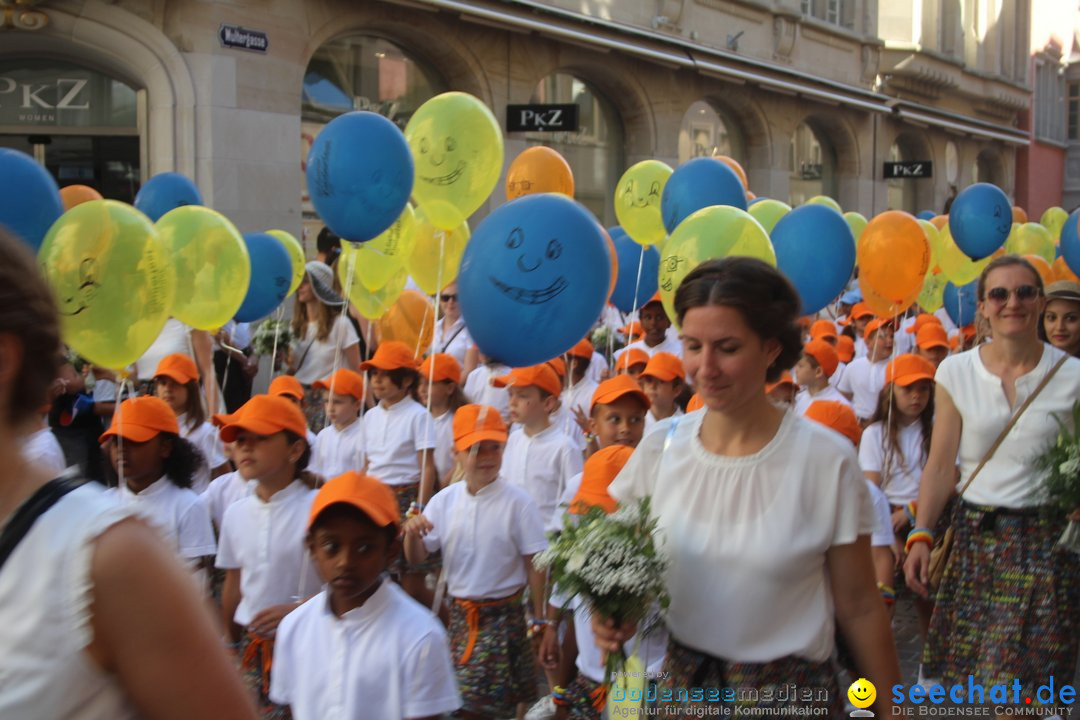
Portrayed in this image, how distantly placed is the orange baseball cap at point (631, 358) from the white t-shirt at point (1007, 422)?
2894 mm

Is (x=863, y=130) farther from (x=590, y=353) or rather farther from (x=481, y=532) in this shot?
(x=481, y=532)

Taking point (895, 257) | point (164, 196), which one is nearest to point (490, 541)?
point (895, 257)

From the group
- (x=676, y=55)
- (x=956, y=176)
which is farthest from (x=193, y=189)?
(x=956, y=176)

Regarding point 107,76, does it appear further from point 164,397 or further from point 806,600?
point 806,600

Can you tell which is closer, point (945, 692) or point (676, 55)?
point (945, 692)

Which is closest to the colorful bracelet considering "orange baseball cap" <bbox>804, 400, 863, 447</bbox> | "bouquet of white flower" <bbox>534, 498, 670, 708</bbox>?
"orange baseball cap" <bbox>804, 400, 863, 447</bbox>

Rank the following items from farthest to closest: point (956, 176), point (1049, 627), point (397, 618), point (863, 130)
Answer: point (956, 176) → point (863, 130) → point (1049, 627) → point (397, 618)

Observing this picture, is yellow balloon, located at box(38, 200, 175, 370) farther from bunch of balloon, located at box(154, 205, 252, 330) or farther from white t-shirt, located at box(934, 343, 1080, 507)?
white t-shirt, located at box(934, 343, 1080, 507)

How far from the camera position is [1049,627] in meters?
3.92

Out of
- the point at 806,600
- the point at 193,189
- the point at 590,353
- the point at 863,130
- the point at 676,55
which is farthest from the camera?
the point at 863,130

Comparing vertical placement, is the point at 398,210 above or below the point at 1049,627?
above

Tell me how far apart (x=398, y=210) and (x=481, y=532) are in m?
2.46

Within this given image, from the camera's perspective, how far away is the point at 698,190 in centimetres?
813

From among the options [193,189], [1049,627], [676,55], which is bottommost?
[1049,627]
